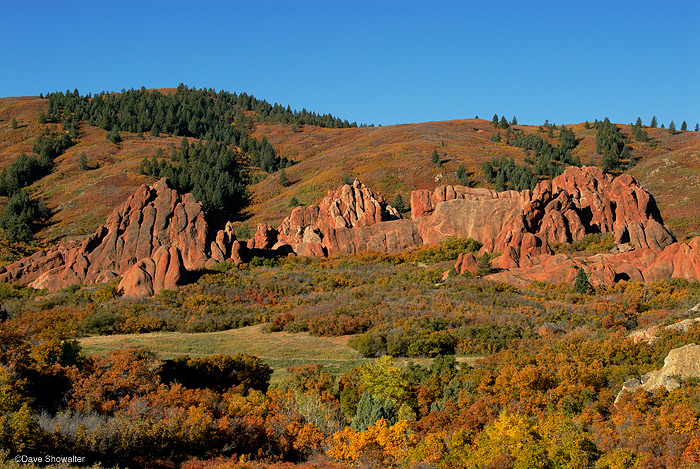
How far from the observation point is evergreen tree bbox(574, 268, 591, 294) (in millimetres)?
50719

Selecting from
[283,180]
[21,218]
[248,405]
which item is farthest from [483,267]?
[283,180]

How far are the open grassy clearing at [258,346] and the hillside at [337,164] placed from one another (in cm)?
4859

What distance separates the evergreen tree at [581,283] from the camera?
50719mm

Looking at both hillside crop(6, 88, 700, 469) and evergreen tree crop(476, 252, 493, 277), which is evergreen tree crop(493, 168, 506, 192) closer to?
hillside crop(6, 88, 700, 469)

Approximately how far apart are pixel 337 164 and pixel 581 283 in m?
87.2

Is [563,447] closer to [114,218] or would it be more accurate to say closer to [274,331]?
[274,331]

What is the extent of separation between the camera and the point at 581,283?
167 ft

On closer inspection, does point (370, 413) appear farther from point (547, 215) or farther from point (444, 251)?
point (547, 215)

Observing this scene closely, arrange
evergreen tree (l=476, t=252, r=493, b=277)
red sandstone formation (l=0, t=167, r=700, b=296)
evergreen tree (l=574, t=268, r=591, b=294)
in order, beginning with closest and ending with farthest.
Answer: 1. evergreen tree (l=574, t=268, r=591, b=294)
2. red sandstone formation (l=0, t=167, r=700, b=296)
3. evergreen tree (l=476, t=252, r=493, b=277)

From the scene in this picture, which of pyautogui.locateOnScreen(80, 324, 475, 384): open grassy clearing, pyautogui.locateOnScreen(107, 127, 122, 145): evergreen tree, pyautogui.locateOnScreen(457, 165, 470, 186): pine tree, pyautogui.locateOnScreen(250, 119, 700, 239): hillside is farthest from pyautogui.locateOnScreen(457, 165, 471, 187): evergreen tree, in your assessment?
pyautogui.locateOnScreen(107, 127, 122, 145): evergreen tree

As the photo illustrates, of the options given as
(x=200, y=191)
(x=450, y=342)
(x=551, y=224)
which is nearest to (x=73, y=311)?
(x=450, y=342)

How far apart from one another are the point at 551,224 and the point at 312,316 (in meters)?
31.6

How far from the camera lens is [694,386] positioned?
25.7 m

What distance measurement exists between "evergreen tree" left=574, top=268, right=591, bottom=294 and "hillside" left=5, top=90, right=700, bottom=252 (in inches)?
1078
